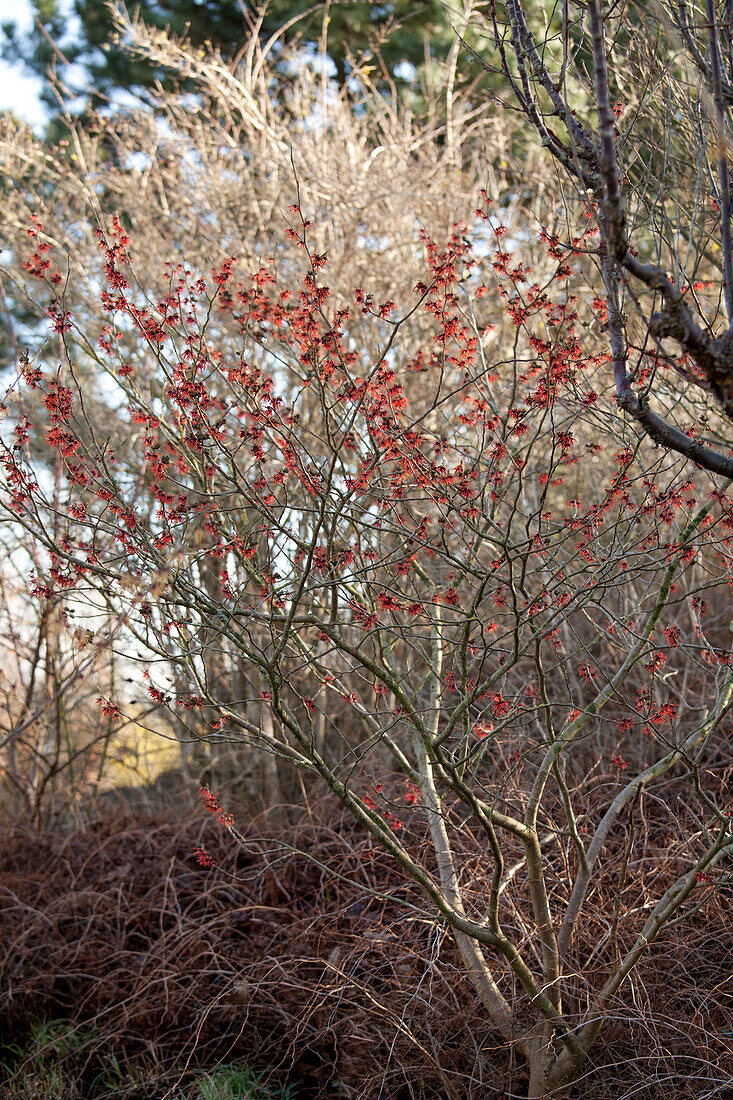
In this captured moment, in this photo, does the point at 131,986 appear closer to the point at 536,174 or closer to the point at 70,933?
the point at 70,933

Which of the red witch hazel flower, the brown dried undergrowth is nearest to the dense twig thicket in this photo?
the red witch hazel flower

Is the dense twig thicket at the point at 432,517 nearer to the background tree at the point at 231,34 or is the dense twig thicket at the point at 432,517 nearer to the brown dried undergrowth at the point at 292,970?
the brown dried undergrowth at the point at 292,970

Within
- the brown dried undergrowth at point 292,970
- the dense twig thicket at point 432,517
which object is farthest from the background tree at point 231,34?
the brown dried undergrowth at point 292,970

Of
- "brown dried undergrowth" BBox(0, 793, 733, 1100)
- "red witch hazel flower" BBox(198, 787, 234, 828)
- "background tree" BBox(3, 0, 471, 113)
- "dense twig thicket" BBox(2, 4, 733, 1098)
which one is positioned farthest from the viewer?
"background tree" BBox(3, 0, 471, 113)

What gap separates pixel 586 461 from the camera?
570 centimetres

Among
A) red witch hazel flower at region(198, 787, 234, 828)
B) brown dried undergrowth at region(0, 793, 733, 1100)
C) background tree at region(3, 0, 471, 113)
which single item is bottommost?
brown dried undergrowth at region(0, 793, 733, 1100)

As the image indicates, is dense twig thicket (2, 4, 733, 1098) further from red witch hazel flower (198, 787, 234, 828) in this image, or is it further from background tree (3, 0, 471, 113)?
background tree (3, 0, 471, 113)

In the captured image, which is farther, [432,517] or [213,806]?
A: [432,517]

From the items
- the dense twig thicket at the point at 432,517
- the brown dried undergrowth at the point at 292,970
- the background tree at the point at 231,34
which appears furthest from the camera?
the background tree at the point at 231,34

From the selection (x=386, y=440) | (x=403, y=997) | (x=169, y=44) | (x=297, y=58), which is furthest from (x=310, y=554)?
(x=297, y=58)

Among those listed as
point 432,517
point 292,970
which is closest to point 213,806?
point 432,517

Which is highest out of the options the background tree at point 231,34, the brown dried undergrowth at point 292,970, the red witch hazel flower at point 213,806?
the background tree at point 231,34

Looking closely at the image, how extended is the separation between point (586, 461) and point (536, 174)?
269 cm

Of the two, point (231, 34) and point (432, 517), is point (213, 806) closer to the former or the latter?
point (432, 517)
